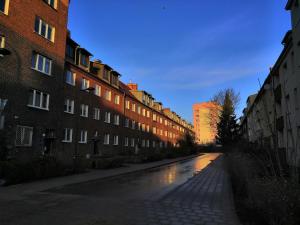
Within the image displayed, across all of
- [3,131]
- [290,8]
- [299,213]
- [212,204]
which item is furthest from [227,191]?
[290,8]

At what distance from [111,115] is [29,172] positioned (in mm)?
21836

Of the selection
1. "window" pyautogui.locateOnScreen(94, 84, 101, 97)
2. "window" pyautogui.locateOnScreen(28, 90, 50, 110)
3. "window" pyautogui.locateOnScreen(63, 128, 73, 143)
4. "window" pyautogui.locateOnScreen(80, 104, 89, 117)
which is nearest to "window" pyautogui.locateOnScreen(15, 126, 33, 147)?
"window" pyautogui.locateOnScreen(28, 90, 50, 110)

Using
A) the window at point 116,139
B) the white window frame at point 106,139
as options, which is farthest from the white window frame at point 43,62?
the window at point 116,139

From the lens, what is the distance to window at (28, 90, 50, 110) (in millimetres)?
20016

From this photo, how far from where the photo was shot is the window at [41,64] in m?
20.5

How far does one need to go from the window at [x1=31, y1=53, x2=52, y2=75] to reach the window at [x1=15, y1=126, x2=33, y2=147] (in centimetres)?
Answer: 430

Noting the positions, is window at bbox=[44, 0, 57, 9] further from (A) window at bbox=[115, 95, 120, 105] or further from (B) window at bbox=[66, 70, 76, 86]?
(A) window at bbox=[115, 95, 120, 105]

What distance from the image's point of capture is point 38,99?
2078 centimetres

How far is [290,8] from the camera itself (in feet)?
70.2

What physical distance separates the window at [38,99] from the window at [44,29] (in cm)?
437

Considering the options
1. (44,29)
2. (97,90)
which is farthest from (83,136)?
(44,29)

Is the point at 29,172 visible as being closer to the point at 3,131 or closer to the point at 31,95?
the point at 3,131

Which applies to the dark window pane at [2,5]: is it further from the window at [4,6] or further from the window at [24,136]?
the window at [24,136]

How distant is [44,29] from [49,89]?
4.49 m
